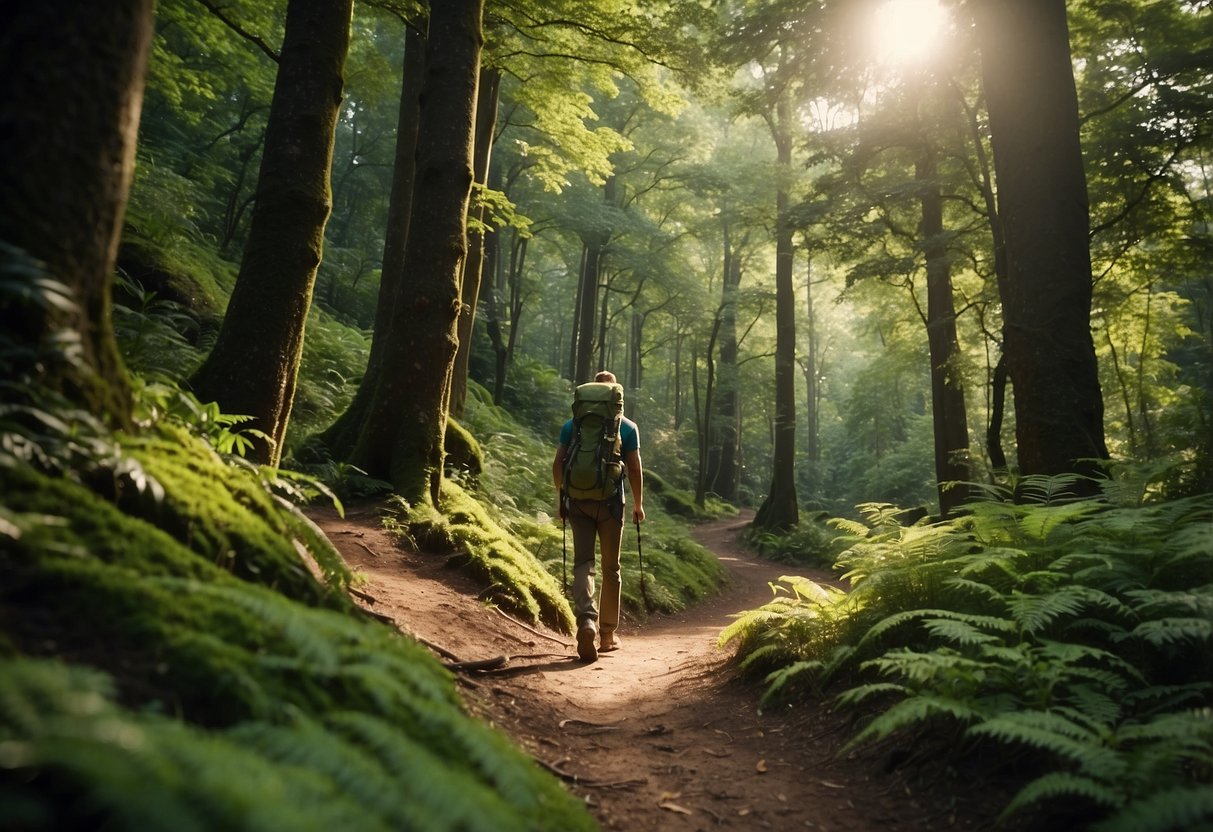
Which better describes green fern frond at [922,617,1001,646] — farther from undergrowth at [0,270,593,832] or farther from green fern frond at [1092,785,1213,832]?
undergrowth at [0,270,593,832]

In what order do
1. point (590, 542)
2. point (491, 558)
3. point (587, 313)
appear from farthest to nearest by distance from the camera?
point (587, 313) < point (491, 558) < point (590, 542)

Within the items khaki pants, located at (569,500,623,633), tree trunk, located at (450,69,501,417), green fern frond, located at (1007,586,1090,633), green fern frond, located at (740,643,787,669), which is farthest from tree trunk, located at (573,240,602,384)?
green fern frond, located at (1007,586,1090,633)

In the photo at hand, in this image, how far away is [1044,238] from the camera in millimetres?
5582

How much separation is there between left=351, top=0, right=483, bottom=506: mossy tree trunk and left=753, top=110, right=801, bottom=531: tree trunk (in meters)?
12.9

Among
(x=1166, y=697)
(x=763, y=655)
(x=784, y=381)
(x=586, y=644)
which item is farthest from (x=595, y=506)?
(x=784, y=381)

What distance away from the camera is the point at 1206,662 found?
2.96 m

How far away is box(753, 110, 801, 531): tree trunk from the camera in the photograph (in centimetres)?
1908

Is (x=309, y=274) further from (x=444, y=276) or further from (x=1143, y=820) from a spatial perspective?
(x=1143, y=820)

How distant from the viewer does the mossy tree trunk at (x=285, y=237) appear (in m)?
4.75

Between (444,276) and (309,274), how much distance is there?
7.65 ft

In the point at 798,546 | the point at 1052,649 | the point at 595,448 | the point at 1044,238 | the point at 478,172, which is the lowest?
the point at 1052,649

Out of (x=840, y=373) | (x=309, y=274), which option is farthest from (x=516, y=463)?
(x=840, y=373)

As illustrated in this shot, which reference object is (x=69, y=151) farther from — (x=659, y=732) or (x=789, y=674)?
(x=789, y=674)

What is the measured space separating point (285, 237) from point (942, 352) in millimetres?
11549
